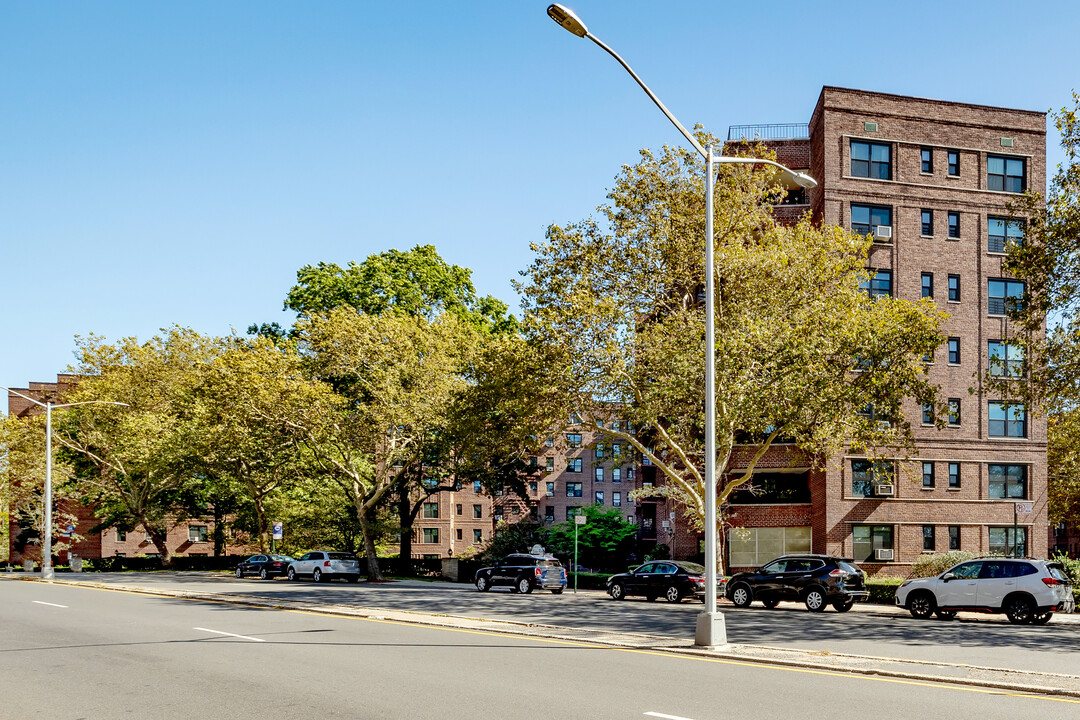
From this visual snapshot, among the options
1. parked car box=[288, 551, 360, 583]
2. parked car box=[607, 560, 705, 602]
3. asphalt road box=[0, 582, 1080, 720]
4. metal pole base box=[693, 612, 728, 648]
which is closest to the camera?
asphalt road box=[0, 582, 1080, 720]

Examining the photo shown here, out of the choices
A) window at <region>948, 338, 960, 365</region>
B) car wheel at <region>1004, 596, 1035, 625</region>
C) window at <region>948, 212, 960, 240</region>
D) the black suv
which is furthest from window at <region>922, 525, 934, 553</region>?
car wheel at <region>1004, 596, 1035, 625</region>

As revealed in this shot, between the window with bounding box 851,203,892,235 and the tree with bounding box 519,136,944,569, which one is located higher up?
the window with bounding box 851,203,892,235

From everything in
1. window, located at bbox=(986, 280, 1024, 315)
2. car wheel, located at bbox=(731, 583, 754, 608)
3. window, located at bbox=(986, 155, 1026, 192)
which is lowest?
car wheel, located at bbox=(731, 583, 754, 608)

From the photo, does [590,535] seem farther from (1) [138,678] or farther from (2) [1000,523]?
(1) [138,678]

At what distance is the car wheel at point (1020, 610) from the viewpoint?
2567cm

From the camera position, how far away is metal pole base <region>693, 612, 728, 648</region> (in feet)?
55.3

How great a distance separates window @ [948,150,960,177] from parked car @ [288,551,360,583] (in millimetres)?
34453

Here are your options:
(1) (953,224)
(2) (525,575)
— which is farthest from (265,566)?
(1) (953,224)

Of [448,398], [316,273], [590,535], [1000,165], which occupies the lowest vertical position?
[590,535]

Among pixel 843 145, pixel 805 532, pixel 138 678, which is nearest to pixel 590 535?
pixel 805 532

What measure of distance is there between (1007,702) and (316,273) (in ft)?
166

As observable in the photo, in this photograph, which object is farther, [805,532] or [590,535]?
[590,535]

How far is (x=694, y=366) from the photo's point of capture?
27875mm

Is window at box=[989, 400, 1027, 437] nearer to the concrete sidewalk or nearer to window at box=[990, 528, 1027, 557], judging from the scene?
window at box=[990, 528, 1027, 557]
